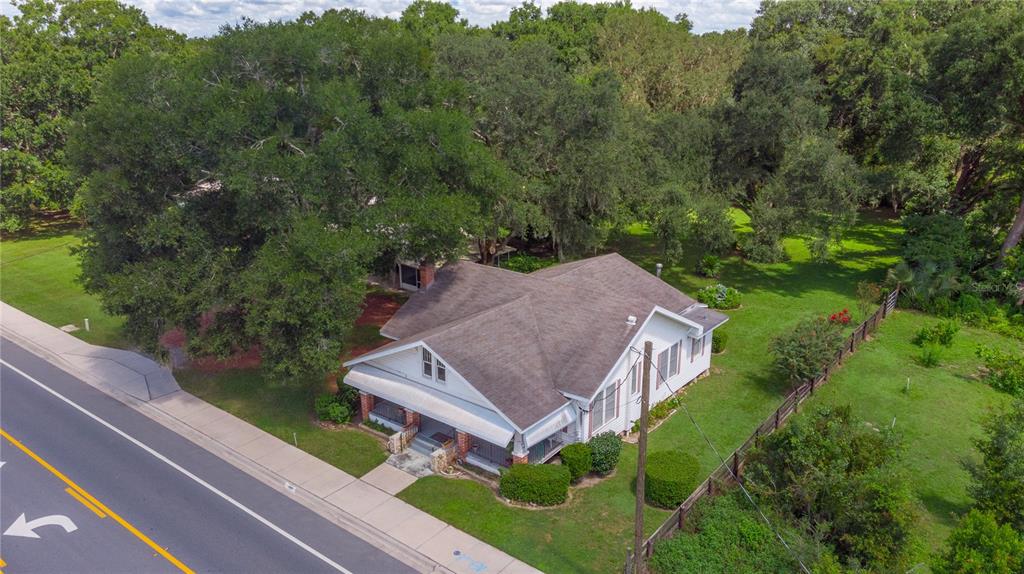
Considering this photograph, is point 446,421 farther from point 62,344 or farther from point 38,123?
point 38,123

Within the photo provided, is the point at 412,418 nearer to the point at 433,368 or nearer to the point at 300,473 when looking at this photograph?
the point at 433,368

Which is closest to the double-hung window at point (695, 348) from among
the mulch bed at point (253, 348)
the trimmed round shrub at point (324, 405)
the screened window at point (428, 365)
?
the screened window at point (428, 365)

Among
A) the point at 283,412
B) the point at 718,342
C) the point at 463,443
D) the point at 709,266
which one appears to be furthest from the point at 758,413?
the point at 709,266

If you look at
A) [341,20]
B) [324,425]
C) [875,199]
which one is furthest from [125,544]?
[875,199]

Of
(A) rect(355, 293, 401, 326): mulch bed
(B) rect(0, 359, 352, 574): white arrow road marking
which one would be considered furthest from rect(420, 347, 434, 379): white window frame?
(A) rect(355, 293, 401, 326): mulch bed

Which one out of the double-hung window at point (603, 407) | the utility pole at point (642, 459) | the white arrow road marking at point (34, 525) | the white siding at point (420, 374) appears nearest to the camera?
the utility pole at point (642, 459)

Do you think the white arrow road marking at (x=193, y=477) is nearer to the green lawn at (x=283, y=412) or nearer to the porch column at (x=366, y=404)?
the green lawn at (x=283, y=412)

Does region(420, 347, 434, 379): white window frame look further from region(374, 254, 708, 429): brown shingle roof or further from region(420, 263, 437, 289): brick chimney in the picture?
region(420, 263, 437, 289): brick chimney
